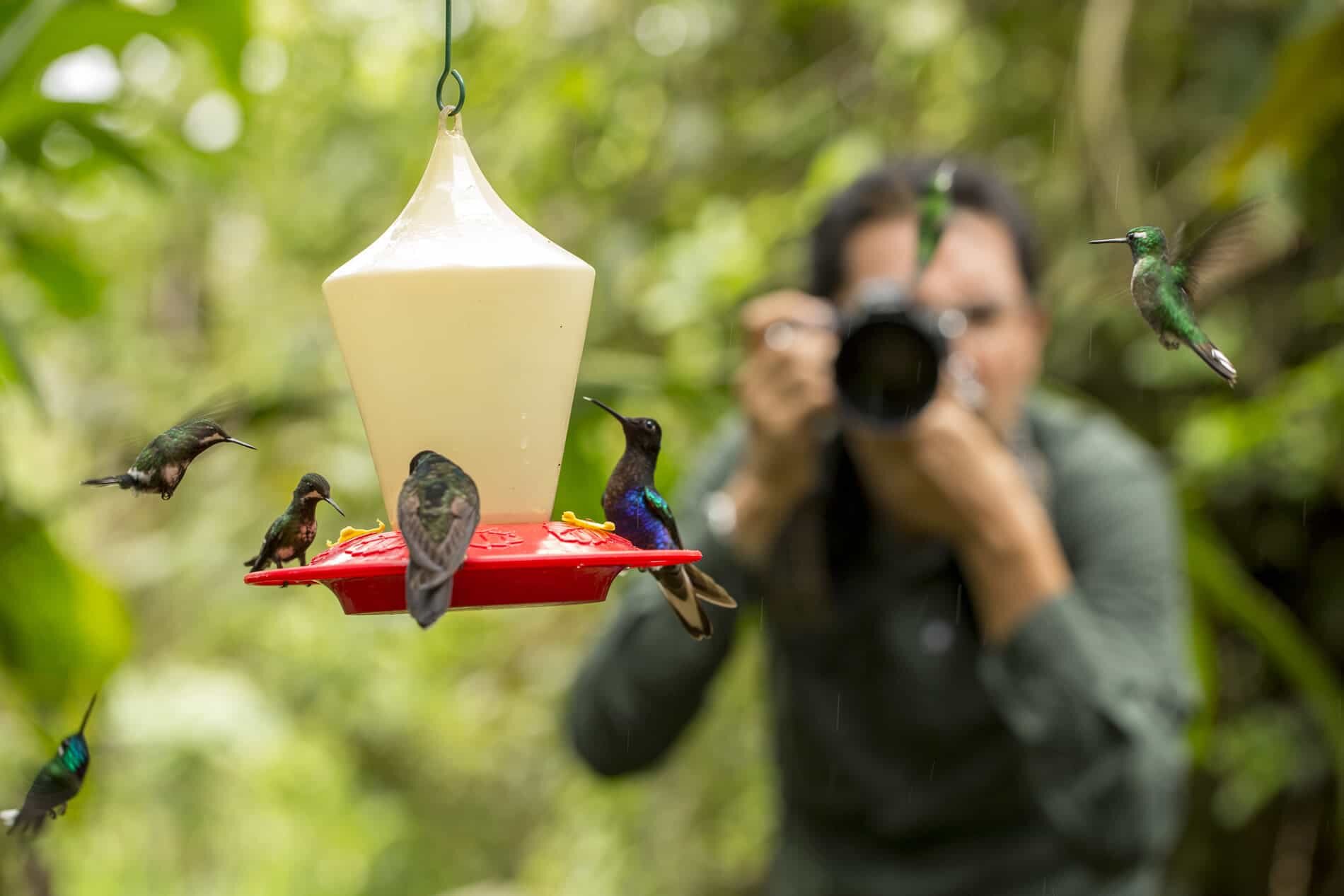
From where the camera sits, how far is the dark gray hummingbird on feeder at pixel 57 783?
35.9 inches

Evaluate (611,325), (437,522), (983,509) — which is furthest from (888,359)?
(611,325)

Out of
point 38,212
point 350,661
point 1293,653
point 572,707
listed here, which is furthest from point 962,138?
point 350,661

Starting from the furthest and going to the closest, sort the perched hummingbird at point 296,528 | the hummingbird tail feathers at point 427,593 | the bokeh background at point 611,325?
the bokeh background at point 611,325
the perched hummingbird at point 296,528
the hummingbird tail feathers at point 427,593

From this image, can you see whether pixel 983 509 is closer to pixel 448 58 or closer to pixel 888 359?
pixel 888 359

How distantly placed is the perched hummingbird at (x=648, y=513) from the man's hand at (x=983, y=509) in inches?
40.1

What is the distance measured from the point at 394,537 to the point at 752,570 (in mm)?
1307

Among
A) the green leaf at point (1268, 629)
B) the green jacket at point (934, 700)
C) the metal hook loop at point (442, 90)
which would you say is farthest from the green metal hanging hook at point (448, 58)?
the green leaf at point (1268, 629)

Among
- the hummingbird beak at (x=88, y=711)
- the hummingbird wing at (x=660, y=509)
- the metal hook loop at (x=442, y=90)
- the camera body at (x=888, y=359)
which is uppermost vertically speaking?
the metal hook loop at (x=442, y=90)

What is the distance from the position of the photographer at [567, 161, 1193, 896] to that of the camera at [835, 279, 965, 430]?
275 millimetres

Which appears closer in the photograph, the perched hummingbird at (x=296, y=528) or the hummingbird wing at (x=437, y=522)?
the hummingbird wing at (x=437, y=522)

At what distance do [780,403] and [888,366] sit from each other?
445 millimetres

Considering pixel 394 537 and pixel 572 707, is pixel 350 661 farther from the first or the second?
pixel 394 537

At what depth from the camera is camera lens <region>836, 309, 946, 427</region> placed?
1.34 meters

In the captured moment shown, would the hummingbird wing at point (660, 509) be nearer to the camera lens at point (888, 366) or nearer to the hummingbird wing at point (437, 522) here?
the hummingbird wing at point (437, 522)
